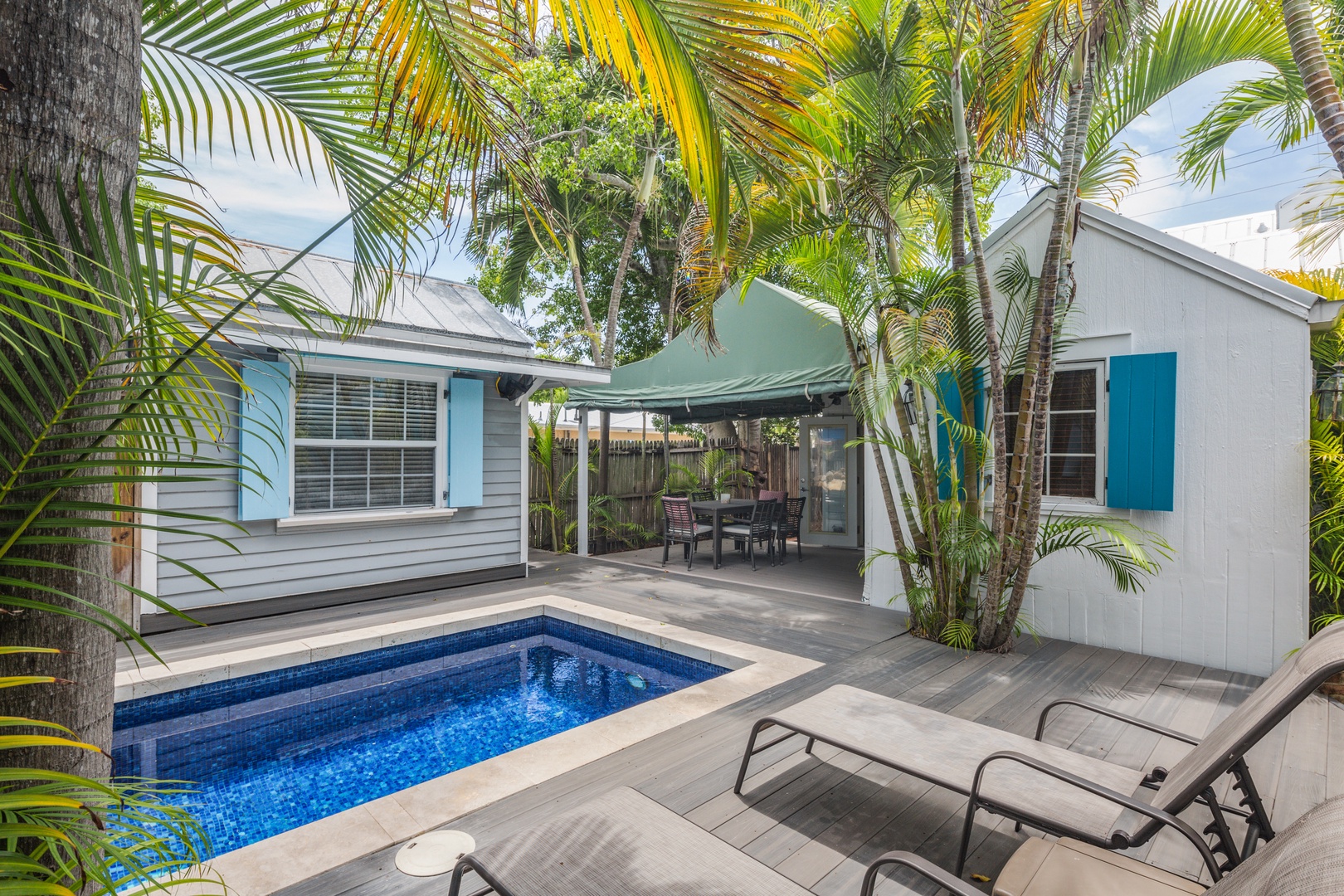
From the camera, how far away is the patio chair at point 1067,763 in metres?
1.66

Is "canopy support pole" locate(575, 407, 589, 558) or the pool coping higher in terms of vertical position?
"canopy support pole" locate(575, 407, 589, 558)

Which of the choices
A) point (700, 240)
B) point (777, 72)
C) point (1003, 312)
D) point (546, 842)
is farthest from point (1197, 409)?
point (546, 842)

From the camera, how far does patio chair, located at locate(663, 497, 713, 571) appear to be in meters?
8.56

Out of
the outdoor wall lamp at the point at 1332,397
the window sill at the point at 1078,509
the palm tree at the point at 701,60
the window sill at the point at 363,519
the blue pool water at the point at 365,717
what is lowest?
the blue pool water at the point at 365,717

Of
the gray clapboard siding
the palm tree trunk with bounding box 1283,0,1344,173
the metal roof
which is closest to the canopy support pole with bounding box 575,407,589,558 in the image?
the gray clapboard siding

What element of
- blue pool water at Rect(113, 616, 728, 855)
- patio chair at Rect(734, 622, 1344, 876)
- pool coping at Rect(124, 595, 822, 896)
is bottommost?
blue pool water at Rect(113, 616, 728, 855)

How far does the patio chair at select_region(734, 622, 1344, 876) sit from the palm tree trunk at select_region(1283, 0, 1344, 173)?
2.59 meters

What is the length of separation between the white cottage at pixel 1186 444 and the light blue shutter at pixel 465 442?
17.6ft

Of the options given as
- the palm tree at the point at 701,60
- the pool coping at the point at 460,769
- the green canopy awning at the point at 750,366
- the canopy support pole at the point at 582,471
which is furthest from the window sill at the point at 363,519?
the palm tree at the point at 701,60

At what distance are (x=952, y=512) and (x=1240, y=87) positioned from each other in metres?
3.38

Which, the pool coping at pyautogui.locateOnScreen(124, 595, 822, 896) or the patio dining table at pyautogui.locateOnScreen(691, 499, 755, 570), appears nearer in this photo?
the pool coping at pyautogui.locateOnScreen(124, 595, 822, 896)

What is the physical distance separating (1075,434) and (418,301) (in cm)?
643

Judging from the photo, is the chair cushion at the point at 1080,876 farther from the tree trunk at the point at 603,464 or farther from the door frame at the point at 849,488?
the door frame at the point at 849,488

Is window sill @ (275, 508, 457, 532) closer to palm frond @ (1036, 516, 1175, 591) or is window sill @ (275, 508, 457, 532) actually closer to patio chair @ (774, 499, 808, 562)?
patio chair @ (774, 499, 808, 562)
